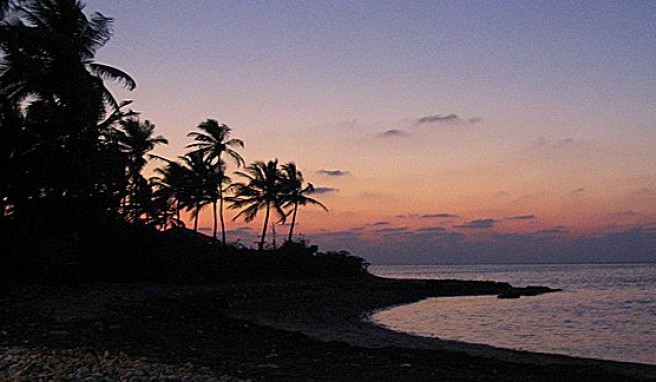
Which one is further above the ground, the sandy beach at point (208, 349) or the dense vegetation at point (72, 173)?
the dense vegetation at point (72, 173)

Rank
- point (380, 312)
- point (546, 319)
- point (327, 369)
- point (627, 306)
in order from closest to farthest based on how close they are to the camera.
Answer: point (327, 369)
point (546, 319)
point (380, 312)
point (627, 306)

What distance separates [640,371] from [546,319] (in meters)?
17.8

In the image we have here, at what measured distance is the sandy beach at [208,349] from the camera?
39.1 feet

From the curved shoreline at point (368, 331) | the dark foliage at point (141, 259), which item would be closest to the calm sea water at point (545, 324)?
the curved shoreline at point (368, 331)

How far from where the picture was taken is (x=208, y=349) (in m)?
15.8

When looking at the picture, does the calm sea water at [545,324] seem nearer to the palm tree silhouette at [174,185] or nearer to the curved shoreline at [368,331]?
the curved shoreline at [368,331]

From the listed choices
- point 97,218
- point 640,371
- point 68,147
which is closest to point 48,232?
point 97,218

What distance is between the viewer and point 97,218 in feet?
115

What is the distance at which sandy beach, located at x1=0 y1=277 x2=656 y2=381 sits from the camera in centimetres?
1193

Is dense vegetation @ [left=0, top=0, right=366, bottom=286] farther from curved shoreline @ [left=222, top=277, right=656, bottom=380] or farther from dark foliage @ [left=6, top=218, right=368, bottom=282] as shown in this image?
curved shoreline @ [left=222, top=277, right=656, bottom=380]

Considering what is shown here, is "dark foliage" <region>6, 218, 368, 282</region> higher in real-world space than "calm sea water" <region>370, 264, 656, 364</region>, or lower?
higher

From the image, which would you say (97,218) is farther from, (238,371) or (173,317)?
(238,371)

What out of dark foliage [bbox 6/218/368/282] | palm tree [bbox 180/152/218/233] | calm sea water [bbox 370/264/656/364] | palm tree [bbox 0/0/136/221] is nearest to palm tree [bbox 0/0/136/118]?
palm tree [bbox 0/0/136/221]

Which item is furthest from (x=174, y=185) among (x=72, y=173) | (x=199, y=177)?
(x=72, y=173)
